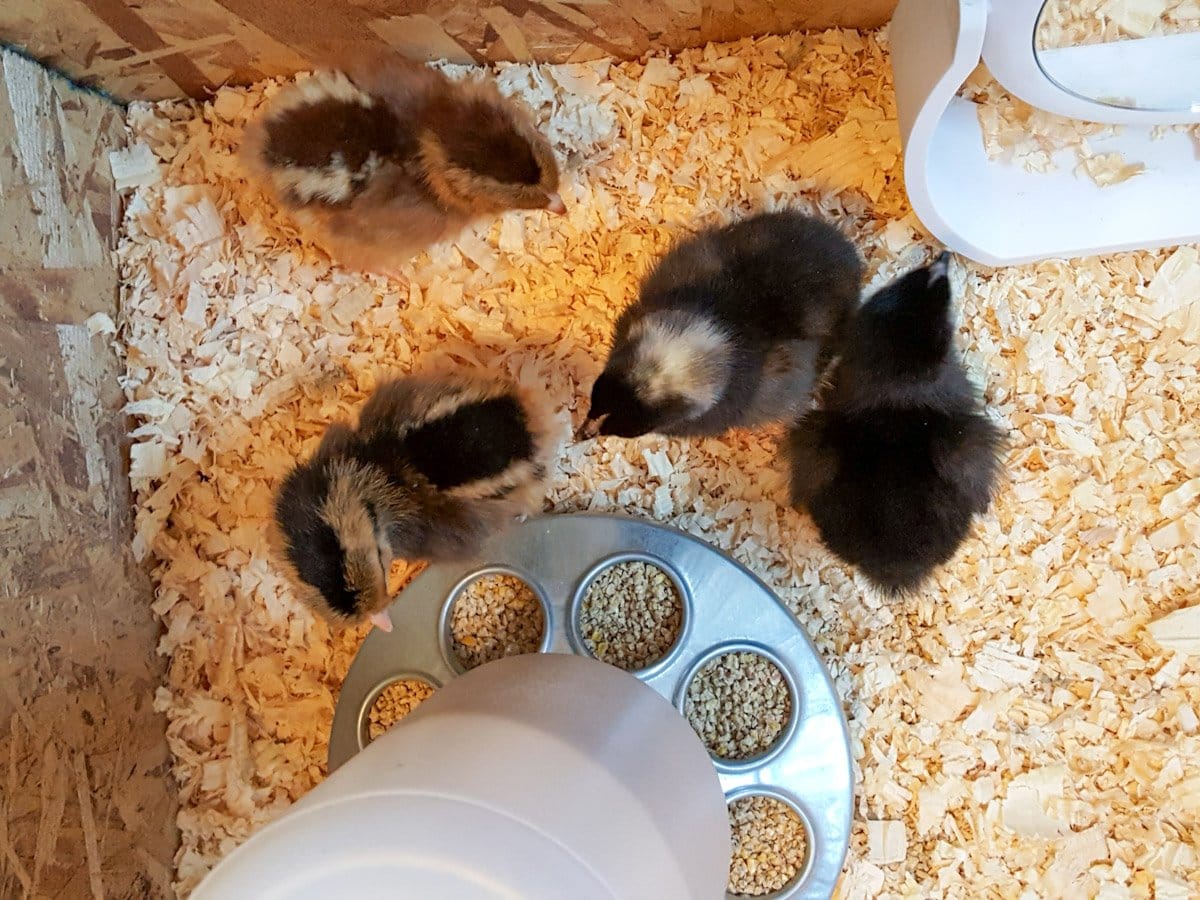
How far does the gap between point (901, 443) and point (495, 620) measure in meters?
0.69

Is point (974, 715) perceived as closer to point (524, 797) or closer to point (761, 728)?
point (761, 728)

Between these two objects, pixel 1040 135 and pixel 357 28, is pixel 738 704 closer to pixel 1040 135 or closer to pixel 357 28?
pixel 1040 135

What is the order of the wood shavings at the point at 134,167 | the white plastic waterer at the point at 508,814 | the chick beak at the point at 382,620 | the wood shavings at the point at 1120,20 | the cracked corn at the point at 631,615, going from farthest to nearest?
the wood shavings at the point at 134,167 < the cracked corn at the point at 631,615 < the chick beak at the point at 382,620 < the wood shavings at the point at 1120,20 < the white plastic waterer at the point at 508,814

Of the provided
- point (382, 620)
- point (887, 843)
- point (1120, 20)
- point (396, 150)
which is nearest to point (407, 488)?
point (382, 620)

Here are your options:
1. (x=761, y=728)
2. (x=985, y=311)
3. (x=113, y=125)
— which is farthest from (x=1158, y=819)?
(x=113, y=125)

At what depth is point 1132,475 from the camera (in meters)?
1.55

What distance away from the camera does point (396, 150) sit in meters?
1.44

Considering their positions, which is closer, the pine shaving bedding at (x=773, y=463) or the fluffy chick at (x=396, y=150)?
the fluffy chick at (x=396, y=150)

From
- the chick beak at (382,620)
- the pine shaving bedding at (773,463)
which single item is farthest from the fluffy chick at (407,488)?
the pine shaving bedding at (773,463)

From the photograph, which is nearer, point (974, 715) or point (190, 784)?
point (974, 715)

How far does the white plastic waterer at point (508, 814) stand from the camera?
0.77m

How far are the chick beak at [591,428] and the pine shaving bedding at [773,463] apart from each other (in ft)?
0.68

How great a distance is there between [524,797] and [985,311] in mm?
1142

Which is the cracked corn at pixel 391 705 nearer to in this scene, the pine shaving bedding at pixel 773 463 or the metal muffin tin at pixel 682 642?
the metal muffin tin at pixel 682 642
